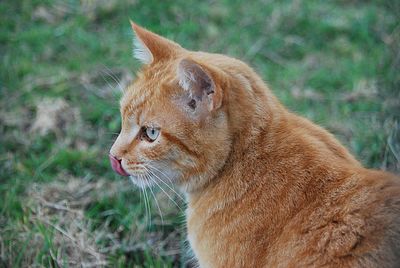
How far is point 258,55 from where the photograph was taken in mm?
5617

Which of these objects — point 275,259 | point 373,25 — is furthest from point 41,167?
point 373,25

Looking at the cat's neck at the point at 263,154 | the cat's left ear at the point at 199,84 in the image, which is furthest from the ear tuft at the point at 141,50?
the cat's neck at the point at 263,154

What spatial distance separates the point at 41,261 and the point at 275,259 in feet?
4.38

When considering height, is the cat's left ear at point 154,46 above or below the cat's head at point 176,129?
above

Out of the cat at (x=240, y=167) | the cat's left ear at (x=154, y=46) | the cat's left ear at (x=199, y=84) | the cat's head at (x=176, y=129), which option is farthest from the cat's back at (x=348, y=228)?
the cat's left ear at (x=154, y=46)

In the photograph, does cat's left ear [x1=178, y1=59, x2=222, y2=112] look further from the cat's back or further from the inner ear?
the cat's back

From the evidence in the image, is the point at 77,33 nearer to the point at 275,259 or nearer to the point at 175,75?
the point at 175,75

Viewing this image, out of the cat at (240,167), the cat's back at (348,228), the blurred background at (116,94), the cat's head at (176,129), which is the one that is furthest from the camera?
the blurred background at (116,94)

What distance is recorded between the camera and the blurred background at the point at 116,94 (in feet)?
12.4

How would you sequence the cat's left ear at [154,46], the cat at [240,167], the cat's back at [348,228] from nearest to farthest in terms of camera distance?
the cat's back at [348,228]
the cat at [240,167]
the cat's left ear at [154,46]

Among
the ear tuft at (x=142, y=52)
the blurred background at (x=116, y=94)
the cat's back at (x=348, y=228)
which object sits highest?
the ear tuft at (x=142, y=52)

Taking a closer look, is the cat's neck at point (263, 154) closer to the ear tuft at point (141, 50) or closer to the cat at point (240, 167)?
the cat at point (240, 167)

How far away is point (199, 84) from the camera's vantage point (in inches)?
113

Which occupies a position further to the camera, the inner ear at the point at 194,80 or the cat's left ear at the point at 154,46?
the cat's left ear at the point at 154,46
